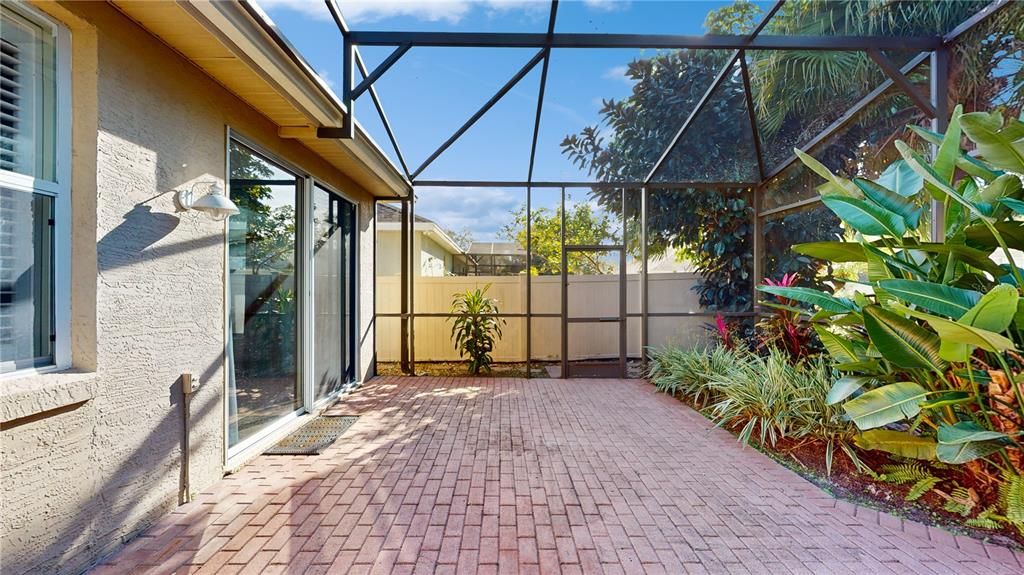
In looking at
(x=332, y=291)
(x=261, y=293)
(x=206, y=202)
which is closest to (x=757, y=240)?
(x=332, y=291)

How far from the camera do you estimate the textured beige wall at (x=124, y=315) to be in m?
1.82

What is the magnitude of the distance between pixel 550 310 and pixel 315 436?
4.48 m

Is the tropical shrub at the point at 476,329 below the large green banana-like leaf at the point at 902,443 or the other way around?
the other way around

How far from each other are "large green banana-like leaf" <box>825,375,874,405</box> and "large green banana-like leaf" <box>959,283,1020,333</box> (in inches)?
33.7

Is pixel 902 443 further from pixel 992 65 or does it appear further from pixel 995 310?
pixel 992 65

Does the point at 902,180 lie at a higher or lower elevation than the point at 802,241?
higher

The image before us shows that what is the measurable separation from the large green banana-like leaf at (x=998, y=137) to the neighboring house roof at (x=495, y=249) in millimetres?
6518

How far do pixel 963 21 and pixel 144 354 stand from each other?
22.2 feet

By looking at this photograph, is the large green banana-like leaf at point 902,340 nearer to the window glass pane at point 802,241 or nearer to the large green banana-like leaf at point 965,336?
the large green banana-like leaf at point 965,336

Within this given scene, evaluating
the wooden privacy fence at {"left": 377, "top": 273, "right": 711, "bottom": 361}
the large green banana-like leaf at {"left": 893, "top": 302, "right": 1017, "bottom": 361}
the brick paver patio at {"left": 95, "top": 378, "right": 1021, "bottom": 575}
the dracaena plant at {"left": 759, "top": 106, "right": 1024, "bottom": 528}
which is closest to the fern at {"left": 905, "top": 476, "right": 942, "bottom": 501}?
the dracaena plant at {"left": 759, "top": 106, "right": 1024, "bottom": 528}

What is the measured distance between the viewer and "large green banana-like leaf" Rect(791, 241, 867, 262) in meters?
2.98

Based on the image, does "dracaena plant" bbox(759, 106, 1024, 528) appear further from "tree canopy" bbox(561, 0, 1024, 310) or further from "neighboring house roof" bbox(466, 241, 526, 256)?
"neighboring house roof" bbox(466, 241, 526, 256)

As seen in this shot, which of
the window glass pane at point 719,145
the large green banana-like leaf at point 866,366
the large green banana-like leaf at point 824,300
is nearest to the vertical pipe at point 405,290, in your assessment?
the window glass pane at point 719,145

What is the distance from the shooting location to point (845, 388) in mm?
Answer: 2842
